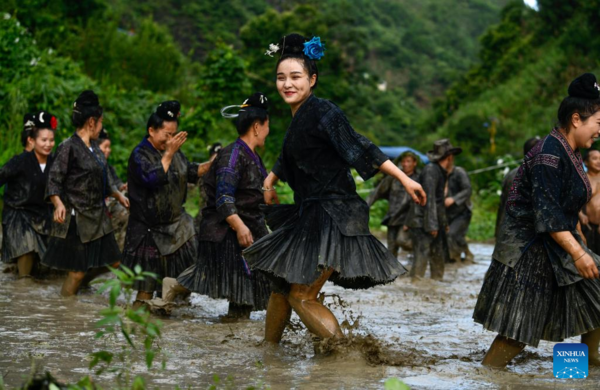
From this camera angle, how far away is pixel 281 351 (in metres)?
5.91

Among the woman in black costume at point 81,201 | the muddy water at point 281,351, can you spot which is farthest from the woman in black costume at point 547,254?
the woman in black costume at point 81,201

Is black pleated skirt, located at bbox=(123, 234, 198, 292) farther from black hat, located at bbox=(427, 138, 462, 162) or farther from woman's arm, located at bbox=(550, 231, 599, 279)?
black hat, located at bbox=(427, 138, 462, 162)

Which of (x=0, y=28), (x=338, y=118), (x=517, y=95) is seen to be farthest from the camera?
(x=517, y=95)

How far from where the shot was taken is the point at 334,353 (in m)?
5.50

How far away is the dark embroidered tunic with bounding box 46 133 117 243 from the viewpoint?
8.16 metres

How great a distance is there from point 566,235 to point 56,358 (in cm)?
314

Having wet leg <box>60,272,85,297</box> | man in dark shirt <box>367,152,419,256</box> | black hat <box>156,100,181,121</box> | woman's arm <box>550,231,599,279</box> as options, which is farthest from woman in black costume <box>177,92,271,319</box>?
man in dark shirt <box>367,152,419,256</box>

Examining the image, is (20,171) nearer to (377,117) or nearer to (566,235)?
(566,235)

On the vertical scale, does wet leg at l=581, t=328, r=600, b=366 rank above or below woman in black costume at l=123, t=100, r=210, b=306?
below

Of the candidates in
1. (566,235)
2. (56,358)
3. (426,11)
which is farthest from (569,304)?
(426,11)

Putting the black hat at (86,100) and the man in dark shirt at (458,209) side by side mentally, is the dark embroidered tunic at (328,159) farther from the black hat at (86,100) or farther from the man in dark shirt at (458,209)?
the man in dark shirt at (458,209)

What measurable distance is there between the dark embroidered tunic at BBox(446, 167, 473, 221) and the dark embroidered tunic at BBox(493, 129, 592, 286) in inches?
288

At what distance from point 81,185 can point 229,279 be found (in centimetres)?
196

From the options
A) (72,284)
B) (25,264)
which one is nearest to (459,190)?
(25,264)
